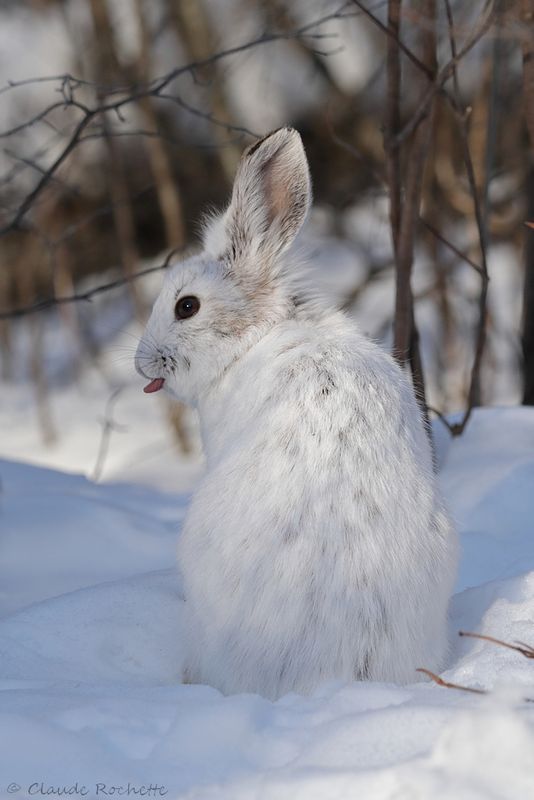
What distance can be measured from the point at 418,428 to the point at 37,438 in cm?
634

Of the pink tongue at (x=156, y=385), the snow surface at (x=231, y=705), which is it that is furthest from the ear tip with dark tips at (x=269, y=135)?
the snow surface at (x=231, y=705)

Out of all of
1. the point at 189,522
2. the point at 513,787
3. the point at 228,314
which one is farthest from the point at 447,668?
the point at 228,314

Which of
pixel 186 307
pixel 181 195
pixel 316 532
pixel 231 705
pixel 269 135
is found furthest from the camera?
pixel 181 195

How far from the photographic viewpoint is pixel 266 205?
278 centimetres

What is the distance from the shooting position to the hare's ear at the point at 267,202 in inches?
106

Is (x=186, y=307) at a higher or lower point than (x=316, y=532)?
higher

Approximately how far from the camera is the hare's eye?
275 centimetres

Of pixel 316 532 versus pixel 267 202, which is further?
pixel 267 202

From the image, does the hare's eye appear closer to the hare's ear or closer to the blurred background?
the hare's ear

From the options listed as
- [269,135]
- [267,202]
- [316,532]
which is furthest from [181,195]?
[316,532]

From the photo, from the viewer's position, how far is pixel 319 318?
2643 mm

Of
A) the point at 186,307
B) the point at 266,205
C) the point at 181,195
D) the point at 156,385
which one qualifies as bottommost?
the point at 156,385

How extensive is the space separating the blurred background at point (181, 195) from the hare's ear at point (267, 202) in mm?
3153

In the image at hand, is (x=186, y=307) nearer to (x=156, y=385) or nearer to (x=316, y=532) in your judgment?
(x=156, y=385)
